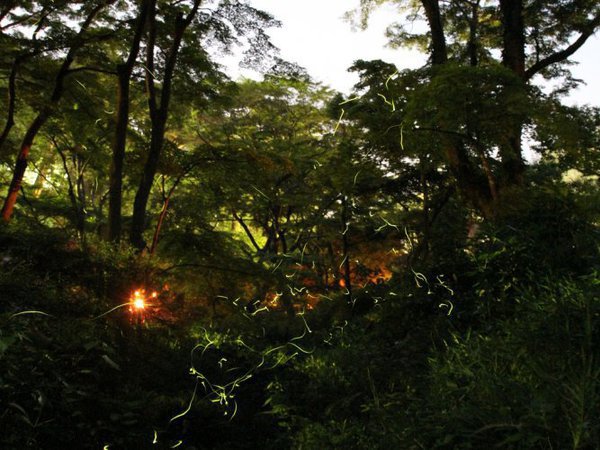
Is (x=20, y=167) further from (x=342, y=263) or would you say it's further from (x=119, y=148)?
(x=342, y=263)

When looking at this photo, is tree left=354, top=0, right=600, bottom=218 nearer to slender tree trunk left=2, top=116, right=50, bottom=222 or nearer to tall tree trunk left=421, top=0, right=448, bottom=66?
tall tree trunk left=421, top=0, right=448, bottom=66

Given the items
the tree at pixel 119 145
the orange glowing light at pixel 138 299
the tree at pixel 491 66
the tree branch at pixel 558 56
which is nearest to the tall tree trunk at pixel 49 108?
the tree at pixel 119 145

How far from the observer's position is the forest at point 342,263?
3.36m

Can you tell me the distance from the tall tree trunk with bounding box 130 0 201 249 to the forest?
40 mm

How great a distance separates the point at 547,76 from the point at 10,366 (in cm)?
1232

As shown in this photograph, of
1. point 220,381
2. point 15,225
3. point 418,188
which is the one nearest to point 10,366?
point 15,225

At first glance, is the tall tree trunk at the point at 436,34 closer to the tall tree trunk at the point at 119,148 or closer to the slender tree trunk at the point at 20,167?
the tall tree trunk at the point at 119,148

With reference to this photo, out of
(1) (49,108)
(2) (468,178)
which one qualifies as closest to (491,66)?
(2) (468,178)

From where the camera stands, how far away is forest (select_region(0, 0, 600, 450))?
3.36 meters

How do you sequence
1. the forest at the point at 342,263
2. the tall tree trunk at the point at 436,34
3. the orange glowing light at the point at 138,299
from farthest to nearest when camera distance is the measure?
→ the tall tree trunk at the point at 436,34 → the orange glowing light at the point at 138,299 → the forest at the point at 342,263

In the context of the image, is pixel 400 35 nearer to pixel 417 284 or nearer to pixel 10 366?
pixel 417 284

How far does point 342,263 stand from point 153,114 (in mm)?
4384

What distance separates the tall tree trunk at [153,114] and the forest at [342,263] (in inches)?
1.6

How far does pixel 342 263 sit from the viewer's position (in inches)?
302
